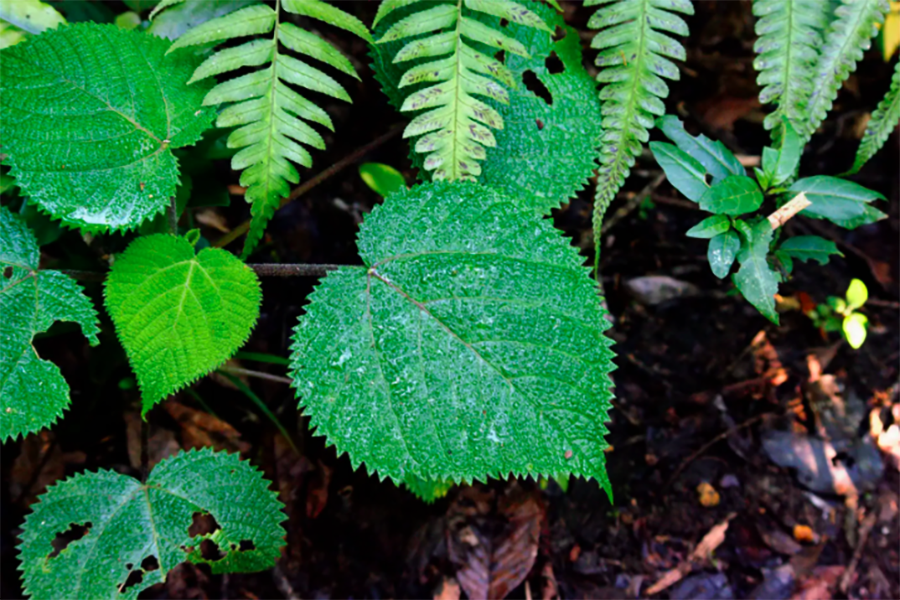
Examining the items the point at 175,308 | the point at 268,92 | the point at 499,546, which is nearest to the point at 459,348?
the point at 175,308

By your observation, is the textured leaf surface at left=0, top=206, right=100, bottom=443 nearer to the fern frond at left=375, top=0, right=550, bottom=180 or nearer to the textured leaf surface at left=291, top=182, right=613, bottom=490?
the textured leaf surface at left=291, top=182, right=613, bottom=490

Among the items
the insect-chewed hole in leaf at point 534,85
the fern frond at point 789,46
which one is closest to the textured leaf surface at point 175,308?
the insect-chewed hole in leaf at point 534,85

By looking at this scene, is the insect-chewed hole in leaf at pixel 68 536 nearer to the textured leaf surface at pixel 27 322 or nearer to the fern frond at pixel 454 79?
the textured leaf surface at pixel 27 322

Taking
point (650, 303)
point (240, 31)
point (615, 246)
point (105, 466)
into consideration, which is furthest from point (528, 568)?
point (240, 31)

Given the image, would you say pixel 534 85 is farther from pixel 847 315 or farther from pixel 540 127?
pixel 847 315

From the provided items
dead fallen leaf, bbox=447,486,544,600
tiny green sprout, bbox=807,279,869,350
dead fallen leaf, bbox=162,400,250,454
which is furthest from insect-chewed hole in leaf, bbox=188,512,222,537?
tiny green sprout, bbox=807,279,869,350
